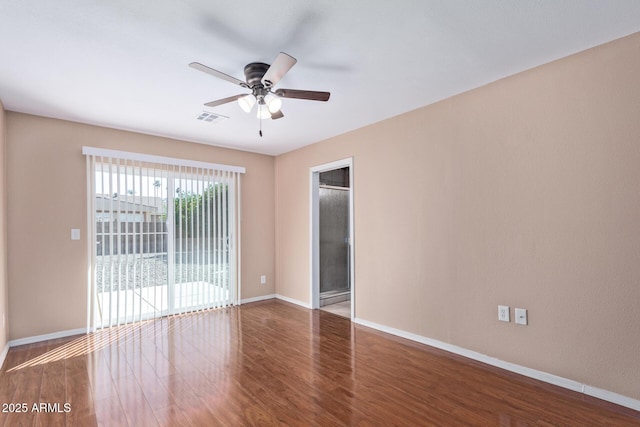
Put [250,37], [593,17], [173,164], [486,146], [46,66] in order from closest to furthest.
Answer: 1. [593,17]
2. [250,37]
3. [46,66]
4. [486,146]
5. [173,164]

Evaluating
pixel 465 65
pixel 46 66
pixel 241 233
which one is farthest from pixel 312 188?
pixel 46 66

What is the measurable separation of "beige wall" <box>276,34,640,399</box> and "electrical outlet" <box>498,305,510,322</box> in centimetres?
5

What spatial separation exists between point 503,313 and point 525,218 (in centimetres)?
82

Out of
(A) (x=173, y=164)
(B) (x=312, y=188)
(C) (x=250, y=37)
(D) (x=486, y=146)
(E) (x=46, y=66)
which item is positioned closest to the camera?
(C) (x=250, y=37)

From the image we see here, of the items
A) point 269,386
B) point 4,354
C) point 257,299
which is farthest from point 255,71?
point 257,299

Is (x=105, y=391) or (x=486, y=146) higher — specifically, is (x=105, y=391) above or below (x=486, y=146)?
below

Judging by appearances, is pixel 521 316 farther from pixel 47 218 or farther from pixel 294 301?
pixel 47 218

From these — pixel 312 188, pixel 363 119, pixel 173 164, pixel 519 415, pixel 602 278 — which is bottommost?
pixel 519 415

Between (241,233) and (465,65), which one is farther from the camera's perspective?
(241,233)

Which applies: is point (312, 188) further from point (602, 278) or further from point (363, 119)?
point (602, 278)

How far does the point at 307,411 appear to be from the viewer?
7.03ft

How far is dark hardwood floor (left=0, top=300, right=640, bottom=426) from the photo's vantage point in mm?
2072

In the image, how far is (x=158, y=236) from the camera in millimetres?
4281

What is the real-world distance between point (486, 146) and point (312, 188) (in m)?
2.54
